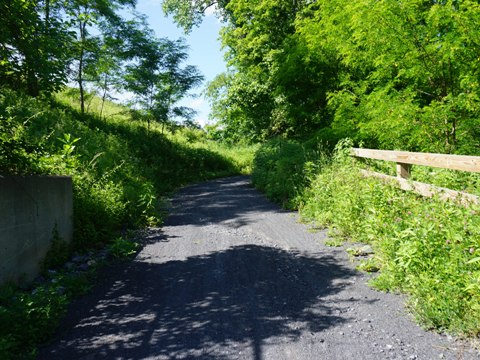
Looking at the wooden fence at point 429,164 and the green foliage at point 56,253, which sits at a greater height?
the wooden fence at point 429,164

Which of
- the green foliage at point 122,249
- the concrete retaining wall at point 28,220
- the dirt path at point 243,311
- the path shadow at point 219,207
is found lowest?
the dirt path at point 243,311

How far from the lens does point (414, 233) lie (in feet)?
14.1

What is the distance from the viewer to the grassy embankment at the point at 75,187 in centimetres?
385

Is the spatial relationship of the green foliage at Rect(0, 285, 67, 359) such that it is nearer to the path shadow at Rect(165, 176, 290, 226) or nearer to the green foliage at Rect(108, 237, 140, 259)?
the green foliage at Rect(108, 237, 140, 259)

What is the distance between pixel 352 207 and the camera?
21.8 feet

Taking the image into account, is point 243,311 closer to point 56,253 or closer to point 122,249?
point 122,249

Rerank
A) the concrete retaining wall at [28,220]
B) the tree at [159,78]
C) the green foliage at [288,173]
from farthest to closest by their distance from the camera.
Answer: the tree at [159,78]
the green foliage at [288,173]
the concrete retaining wall at [28,220]

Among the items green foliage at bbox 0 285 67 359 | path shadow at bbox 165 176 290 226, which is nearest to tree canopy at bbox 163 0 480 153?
path shadow at bbox 165 176 290 226

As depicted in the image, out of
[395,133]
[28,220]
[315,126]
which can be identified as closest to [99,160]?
[28,220]

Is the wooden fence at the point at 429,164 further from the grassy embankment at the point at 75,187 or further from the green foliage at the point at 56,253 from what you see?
the green foliage at the point at 56,253

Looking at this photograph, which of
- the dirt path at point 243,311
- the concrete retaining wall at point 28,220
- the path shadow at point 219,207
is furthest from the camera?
the path shadow at point 219,207

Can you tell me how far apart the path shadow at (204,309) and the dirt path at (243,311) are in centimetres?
1

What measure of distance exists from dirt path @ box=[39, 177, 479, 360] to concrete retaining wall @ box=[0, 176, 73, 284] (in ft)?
3.15

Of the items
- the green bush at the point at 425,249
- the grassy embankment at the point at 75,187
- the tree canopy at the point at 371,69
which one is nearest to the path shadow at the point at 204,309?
the grassy embankment at the point at 75,187
